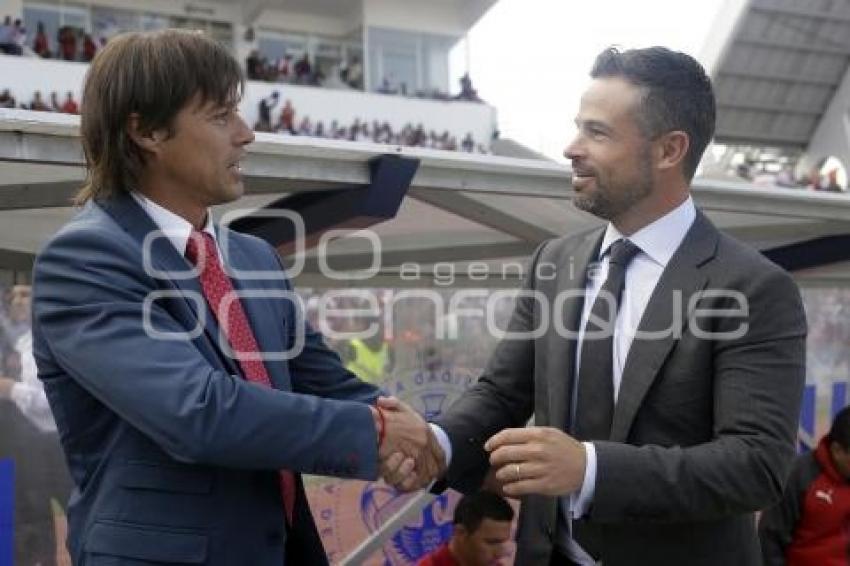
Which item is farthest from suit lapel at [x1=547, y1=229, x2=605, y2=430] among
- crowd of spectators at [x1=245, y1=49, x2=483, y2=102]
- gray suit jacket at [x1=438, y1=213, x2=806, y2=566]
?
crowd of spectators at [x1=245, y1=49, x2=483, y2=102]

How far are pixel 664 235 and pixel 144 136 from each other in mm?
1114

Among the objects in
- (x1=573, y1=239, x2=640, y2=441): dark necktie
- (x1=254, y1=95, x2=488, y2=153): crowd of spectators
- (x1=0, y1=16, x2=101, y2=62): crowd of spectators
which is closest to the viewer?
(x1=573, y1=239, x2=640, y2=441): dark necktie

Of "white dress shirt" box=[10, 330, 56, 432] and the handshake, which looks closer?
the handshake

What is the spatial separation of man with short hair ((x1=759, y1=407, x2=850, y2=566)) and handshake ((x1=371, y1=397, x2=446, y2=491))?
105 inches

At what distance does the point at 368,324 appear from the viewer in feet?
15.3

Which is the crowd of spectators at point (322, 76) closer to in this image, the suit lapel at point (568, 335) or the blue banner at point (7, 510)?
the blue banner at point (7, 510)

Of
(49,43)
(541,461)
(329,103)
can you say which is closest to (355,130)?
(329,103)

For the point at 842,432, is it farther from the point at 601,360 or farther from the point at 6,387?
the point at 6,387

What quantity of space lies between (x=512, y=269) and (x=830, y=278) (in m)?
2.48

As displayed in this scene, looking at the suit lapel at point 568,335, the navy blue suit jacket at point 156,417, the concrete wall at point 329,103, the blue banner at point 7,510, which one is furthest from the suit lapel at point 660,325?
the concrete wall at point 329,103

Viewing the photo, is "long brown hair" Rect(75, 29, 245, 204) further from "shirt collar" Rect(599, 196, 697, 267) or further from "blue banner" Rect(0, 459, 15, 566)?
"blue banner" Rect(0, 459, 15, 566)

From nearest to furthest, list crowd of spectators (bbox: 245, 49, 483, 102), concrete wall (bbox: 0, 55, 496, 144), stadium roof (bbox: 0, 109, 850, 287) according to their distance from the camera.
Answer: stadium roof (bbox: 0, 109, 850, 287) < concrete wall (bbox: 0, 55, 496, 144) < crowd of spectators (bbox: 245, 49, 483, 102)

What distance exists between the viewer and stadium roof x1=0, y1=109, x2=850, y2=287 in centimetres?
332

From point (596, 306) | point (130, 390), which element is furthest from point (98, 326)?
point (596, 306)
